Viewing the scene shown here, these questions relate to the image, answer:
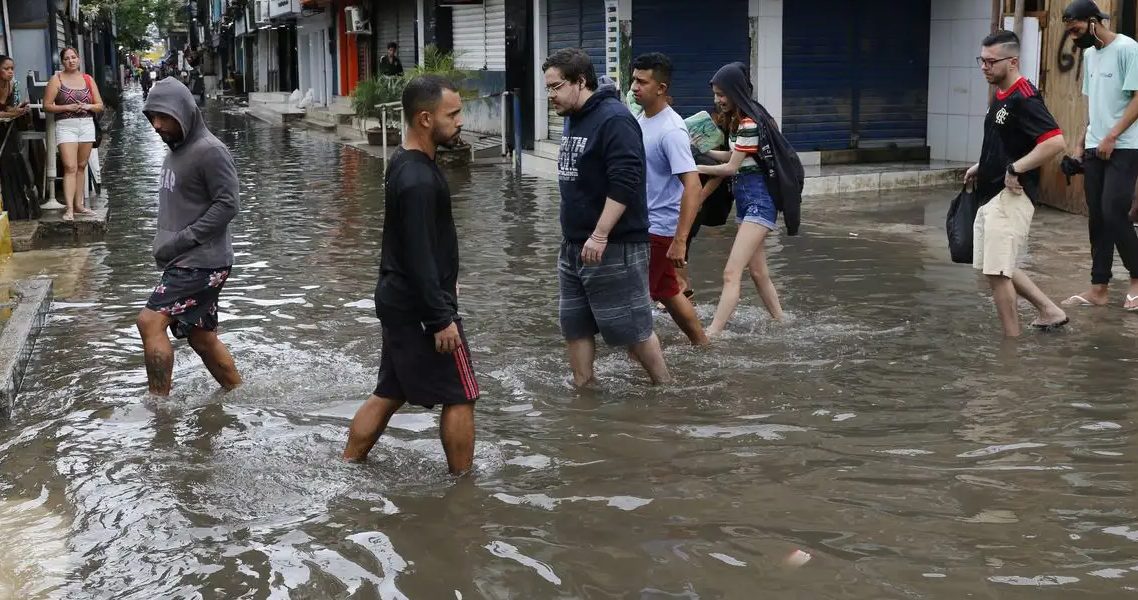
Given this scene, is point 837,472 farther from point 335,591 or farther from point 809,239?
point 809,239

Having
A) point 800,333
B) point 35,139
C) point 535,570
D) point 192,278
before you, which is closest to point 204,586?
point 535,570

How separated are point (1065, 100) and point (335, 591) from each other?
10231mm

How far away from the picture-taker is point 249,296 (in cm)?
920

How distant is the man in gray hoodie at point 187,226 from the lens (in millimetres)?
5977

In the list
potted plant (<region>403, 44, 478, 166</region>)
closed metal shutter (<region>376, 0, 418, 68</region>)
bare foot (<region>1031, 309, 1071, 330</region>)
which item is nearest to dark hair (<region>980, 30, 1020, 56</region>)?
bare foot (<region>1031, 309, 1071, 330</region>)

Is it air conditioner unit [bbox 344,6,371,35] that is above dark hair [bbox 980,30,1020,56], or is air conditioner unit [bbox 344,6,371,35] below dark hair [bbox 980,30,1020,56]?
above

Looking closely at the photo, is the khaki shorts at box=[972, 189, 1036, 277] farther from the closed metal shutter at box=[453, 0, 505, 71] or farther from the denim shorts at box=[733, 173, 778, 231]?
the closed metal shutter at box=[453, 0, 505, 71]

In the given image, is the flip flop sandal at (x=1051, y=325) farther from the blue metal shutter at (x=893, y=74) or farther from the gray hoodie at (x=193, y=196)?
the blue metal shutter at (x=893, y=74)

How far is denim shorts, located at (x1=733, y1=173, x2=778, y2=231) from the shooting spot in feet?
24.3

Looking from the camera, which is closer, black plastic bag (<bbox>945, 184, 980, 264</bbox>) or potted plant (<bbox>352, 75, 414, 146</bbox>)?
black plastic bag (<bbox>945, 184, 980, 264</bbox>)

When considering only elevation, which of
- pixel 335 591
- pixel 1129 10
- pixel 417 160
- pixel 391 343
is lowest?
pixel 335 591

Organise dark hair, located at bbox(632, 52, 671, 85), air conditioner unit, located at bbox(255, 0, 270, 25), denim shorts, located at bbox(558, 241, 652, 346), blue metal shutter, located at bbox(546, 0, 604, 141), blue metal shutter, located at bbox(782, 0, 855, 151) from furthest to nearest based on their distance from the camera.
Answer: air conditioner unit, located at bbox(255, 0, 270, 25), blue metal shutter, located at bbox(546, 0, 604, 141), blue metal shutter, located at bbox(782, 0, 855, 151), dark hair, located at bbox(632, 52, 671, 85), denim shorts, located at bbox(558, 241, 652, 346)

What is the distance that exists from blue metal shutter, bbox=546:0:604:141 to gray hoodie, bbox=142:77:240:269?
11.1 meters

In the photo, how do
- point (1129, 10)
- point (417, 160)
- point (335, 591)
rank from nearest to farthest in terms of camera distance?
point (335, 591) → point (417, 160) → point (1129, 10)
